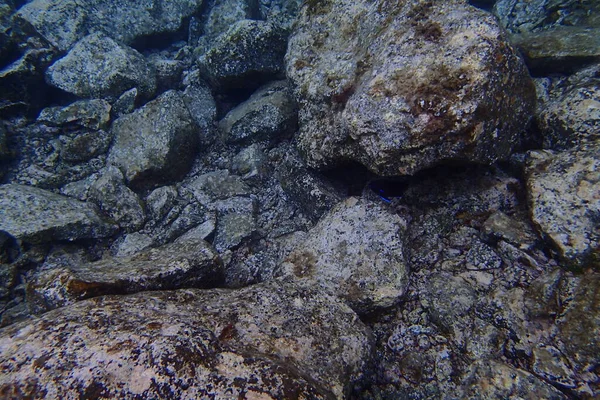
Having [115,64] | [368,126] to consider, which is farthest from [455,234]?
[115,64]

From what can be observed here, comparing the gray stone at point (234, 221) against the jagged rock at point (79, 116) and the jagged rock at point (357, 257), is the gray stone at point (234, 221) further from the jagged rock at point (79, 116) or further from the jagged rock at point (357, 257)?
the jagged rock at point (79, 116)

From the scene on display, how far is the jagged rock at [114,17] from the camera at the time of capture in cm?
571

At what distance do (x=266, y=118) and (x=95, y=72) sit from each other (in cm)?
286

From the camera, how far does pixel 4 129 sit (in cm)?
446

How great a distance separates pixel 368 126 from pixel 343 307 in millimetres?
1319

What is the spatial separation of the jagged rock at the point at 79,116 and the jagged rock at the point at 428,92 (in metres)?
3.55

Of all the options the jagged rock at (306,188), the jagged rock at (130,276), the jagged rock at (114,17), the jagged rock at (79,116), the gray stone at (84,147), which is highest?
the jagged rock at (114,17)

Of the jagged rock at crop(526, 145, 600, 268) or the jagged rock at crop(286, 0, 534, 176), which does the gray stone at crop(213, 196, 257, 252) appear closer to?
the jagged rock at crop(286, 0, 534, 176)

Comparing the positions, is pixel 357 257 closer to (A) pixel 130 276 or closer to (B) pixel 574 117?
A: (A) pixel 130 276

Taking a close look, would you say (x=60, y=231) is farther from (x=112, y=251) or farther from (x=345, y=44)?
(x=345, y=44)

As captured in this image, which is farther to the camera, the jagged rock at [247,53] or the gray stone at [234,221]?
the jagged rock at [247,53]

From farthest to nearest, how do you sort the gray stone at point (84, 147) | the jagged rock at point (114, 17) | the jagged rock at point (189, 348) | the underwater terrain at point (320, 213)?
1. the jagged rock at point (114, 17)
2. the gray stone at point (84, 147)
3. the underwater terrain at point (320, 213)
4. the jagged rock at point (189, 348)

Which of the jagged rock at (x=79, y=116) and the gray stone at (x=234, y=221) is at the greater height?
the jagged rock at (x=79, y=116)


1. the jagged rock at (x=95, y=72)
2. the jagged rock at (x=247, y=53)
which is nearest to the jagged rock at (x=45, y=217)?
the jagged rock at (x=95, y=72)
